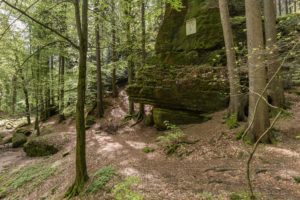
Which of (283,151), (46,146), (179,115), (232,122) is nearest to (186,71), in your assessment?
(179,115)

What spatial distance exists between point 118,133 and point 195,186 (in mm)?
7791

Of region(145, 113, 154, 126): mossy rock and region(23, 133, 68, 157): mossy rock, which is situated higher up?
region(145, 113, 154, 126): mossy rock

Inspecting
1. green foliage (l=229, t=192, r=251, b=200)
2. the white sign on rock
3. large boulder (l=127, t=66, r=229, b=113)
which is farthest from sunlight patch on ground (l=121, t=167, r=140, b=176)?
the white sign on rock

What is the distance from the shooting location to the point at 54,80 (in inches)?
677

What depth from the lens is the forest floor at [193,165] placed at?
5.17 meters

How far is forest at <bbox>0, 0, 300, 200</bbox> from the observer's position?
5.62 metres

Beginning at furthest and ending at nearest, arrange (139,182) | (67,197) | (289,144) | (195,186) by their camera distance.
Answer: (289,144)
(67,197)
(139,182)
(195,186)

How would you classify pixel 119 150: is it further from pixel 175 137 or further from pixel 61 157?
pixel 61 157

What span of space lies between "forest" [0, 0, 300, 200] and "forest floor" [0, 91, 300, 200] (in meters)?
0.03

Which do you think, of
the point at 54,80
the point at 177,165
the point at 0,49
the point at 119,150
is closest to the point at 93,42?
the point at 54,80

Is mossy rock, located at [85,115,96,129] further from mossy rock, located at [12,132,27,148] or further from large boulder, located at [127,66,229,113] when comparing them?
mossy rock, located at [12,132,27,148]

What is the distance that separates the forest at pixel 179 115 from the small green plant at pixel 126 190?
1.5 inches

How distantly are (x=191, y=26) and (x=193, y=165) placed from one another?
7.45 meters

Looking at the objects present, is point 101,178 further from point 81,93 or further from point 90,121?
point 90,121
